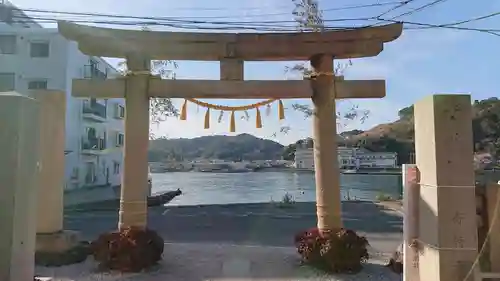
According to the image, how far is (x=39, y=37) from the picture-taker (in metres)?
23.8

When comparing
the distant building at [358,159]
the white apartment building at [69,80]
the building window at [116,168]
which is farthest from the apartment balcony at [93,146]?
the distant building at [358,159]

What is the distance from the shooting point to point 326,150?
6848 mm

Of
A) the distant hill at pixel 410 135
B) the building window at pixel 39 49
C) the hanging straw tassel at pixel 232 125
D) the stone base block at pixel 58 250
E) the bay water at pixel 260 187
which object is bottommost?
the bay water at pixel 260 187

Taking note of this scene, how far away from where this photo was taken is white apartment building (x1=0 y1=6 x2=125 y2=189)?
77.0 feet

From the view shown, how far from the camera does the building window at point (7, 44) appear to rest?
76.9ft

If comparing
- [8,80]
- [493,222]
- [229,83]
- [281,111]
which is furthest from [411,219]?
[8,80]

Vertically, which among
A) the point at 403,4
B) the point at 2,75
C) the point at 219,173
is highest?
the point at 2,75

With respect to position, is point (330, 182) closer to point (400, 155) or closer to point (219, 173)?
point (400, 155)

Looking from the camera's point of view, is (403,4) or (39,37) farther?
(39,37)

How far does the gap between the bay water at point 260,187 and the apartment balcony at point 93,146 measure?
6206 mm

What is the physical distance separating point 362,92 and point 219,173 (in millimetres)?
68478

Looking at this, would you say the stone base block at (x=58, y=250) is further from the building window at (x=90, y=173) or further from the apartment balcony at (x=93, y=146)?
the building window at (x=90, y=173)

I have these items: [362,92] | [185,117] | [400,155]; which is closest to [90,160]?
[185,117]

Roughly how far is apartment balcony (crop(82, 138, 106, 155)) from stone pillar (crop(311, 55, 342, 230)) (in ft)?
77.3
